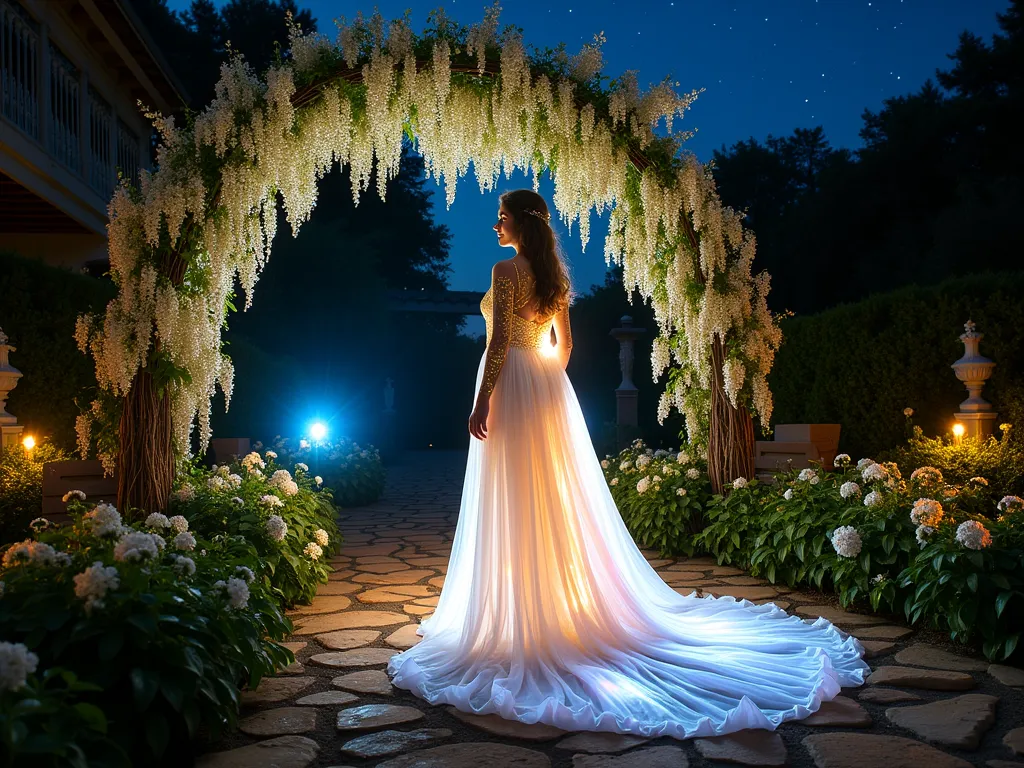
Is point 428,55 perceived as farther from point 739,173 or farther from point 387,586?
point 739,173

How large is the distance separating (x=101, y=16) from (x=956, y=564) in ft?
33.3

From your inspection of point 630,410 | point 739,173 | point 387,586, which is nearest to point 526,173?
point 387,586

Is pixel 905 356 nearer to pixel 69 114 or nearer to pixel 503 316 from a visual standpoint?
pixel 503 316

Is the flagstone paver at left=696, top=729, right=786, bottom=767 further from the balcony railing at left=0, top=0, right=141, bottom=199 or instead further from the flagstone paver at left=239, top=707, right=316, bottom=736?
the balcony railing at left=0, top=0, right=141, bottom=199

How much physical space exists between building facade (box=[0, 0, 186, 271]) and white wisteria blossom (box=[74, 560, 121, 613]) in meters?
5.12

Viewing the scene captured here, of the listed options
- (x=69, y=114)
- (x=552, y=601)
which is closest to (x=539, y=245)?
(x=552, y=601)

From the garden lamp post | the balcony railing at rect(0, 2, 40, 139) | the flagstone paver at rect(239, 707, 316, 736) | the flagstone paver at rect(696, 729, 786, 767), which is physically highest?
the balcony railing at rect(0, 2, 40, 139)

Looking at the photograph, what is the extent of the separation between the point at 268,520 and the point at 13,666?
7.66ft

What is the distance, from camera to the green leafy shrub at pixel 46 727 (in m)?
1.52

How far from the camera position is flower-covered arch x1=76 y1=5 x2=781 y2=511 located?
4.08 meters

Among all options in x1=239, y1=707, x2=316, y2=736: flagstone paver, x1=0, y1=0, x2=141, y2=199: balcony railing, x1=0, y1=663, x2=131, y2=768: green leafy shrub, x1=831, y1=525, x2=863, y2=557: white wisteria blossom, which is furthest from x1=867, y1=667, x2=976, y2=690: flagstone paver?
x1=0, y1=0, x2=141, y2=199: balcony railing

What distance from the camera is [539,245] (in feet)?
11.1

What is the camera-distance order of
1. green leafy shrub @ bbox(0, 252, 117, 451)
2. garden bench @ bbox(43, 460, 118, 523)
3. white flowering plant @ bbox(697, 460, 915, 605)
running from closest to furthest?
1. white flowering plant @ bbox(697, 460, 915, 605)
2. garden bench @ bbox(43, 460, 118, 523)
3. green leafy shrub @ bbox(0, 252, 117, 451)

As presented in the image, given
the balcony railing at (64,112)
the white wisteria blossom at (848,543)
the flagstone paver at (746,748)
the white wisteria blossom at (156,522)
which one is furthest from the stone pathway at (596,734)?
the balcony railing at (64,112)
